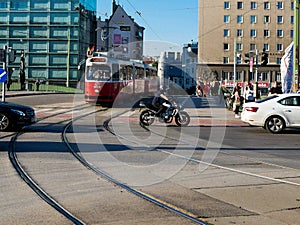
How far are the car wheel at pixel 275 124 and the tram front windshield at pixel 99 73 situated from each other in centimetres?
1434

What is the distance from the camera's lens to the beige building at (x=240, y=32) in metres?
76.2

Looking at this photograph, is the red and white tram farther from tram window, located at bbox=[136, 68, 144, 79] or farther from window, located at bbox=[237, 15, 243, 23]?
window, located at bbox=[237, 15, 243, 23]

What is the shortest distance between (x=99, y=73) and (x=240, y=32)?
50597 mm

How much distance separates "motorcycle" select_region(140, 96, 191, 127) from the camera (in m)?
19.7

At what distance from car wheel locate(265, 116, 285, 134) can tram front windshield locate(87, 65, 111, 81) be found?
1434 centimetres

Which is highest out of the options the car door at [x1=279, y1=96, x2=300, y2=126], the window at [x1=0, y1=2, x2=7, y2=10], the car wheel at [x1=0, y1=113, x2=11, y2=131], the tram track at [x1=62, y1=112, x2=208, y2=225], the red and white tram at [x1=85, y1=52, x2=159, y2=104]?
the window at [x1=0, y1=2, x2=7, y2=10]

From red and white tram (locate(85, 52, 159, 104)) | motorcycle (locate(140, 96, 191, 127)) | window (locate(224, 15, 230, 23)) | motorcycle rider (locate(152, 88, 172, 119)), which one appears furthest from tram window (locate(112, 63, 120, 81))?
window (locate(224, 15, 230, 23))

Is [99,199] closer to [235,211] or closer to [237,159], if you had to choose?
[235,211]

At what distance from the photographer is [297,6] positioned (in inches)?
966

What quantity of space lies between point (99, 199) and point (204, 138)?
29.7ft

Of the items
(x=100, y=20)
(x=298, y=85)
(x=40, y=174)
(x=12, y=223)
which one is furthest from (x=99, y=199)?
(x=100, y=20)

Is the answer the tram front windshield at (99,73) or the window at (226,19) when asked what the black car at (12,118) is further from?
the window at (226,19)

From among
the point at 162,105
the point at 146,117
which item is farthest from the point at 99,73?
the point at 162,105

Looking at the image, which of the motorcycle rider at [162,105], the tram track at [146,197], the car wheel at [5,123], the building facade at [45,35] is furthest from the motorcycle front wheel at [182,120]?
the building facade at [45,35]
